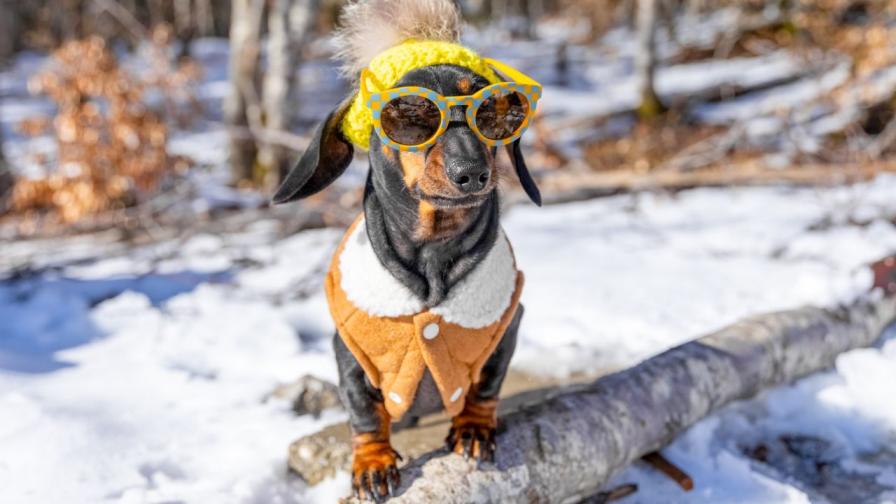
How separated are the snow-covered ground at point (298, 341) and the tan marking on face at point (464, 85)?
3.83 feet

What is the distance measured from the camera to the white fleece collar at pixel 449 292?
5.51ft

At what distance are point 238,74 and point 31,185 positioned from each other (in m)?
2.36

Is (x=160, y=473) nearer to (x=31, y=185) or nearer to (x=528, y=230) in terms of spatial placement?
(x=528, y=230)

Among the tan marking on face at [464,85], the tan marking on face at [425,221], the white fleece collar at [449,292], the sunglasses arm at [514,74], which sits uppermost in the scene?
the sunglasses arm at [514,74]

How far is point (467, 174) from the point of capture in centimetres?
148

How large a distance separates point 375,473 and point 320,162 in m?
0.83

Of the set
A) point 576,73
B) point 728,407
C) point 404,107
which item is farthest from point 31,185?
point 576,73

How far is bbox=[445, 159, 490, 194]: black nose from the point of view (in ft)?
4.85

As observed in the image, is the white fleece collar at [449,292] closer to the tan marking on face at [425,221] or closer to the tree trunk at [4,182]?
the tan marking on face at [425,221]

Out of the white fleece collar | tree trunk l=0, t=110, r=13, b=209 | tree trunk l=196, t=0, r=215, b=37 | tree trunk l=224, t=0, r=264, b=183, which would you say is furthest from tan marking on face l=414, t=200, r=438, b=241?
tree trunk l=196, t=0, r=215, b=37

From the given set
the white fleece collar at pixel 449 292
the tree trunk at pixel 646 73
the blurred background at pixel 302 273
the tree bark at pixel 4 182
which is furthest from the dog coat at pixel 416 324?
the tree trunk at pixel 646 73

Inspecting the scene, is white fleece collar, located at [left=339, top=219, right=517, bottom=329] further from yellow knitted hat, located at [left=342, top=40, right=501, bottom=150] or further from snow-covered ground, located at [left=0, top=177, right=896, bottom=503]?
snow-covered ground, located at [left=0, top=177, right=896, bottom=503]

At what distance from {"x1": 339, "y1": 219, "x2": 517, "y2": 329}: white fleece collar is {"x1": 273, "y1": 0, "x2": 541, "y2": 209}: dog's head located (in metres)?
0.20

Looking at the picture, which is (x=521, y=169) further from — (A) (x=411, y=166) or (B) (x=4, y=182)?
(B) (x=4, y=182)
